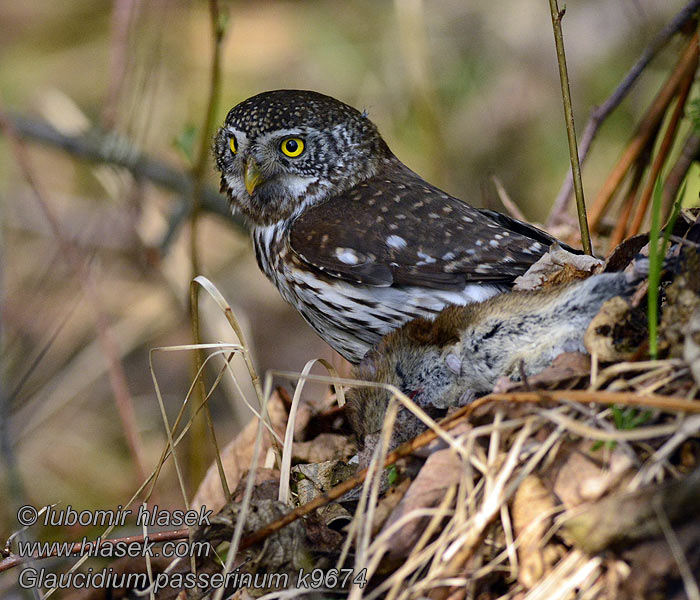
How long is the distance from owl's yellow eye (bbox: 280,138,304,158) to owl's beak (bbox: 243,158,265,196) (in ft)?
0.46

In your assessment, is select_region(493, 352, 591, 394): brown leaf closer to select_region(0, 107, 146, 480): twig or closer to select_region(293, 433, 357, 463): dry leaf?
select_region(293, 433, 357, 463): dry leaf

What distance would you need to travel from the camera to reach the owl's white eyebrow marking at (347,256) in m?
3.19

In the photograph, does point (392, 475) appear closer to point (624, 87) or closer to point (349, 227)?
point (349, 227)

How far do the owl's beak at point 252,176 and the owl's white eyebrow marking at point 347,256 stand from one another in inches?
24.9

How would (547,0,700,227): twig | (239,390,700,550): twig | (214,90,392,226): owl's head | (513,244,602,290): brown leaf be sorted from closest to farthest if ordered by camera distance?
1. (239,390,700,550): twig
2. (513,244,602,290): brown leaf
3. (547,0,700,227): twig
4. (214,90,392,226): owl's head

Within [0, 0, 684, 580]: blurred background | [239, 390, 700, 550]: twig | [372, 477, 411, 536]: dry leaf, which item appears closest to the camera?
[239, 390, 700, 550]: twig

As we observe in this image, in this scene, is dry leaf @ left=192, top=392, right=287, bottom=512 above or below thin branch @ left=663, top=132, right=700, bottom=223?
below

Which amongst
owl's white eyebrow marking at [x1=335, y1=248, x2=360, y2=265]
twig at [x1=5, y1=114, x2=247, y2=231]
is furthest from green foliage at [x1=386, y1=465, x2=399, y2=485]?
twig at [x1=5, y1=114, x2=247, y2=231]

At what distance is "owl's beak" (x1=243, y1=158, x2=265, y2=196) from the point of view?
364 centimetres

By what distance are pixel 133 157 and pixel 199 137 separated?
74 cm

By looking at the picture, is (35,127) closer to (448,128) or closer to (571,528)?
(448,128)

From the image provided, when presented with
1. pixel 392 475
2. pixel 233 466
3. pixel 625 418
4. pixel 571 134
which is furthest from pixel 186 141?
pixel 625 418

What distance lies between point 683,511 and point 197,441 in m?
3.26

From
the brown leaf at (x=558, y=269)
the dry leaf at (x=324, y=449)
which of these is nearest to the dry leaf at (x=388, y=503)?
the dry leaf at (x=324, y=449)
